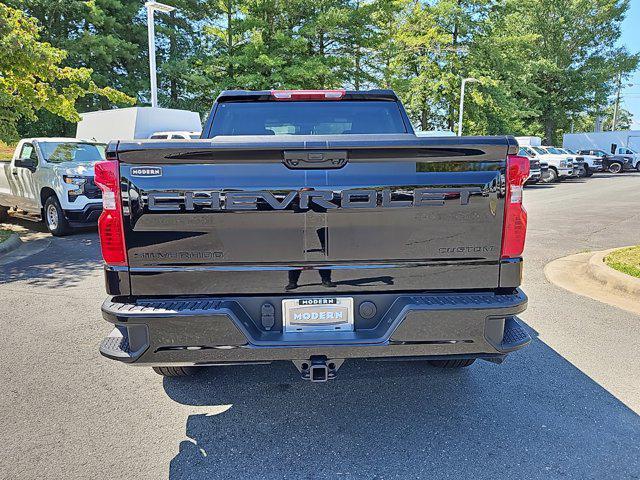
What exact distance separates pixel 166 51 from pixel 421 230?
27.4 metres

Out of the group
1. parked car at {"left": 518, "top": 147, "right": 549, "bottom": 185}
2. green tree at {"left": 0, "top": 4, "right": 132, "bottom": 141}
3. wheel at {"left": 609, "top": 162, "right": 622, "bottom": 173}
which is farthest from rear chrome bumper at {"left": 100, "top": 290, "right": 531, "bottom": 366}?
wheel at {"left": 609, "top": 162, "right": 622, "bottom": 173}

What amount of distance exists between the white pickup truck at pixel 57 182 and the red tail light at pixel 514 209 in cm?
876

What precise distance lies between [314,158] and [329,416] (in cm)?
171

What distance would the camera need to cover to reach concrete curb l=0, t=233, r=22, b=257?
329 inches

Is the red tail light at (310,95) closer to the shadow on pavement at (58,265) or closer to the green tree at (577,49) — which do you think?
the shadow on pavement at (58,265)

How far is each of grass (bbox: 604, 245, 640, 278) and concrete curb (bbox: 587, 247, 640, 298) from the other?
0.30 ft

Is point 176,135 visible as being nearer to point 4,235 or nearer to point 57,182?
point 57,182

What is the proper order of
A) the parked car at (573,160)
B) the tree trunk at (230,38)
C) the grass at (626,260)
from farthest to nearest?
1. the parked car at (573,160)
2. the tree trunk at (230,38)
3. the grass at (626,260)

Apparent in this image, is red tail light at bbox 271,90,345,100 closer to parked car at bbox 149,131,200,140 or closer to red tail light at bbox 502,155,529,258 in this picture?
red tail light at bbox 502,155,529,258

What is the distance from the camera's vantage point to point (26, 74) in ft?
30.7

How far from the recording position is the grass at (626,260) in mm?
6082

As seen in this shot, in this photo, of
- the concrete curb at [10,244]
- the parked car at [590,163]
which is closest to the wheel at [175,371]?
the concrete curb at [10,244]

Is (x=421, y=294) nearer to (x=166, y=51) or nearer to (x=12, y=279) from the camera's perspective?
(x=12, y=279)

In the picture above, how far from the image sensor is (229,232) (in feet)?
8.16
